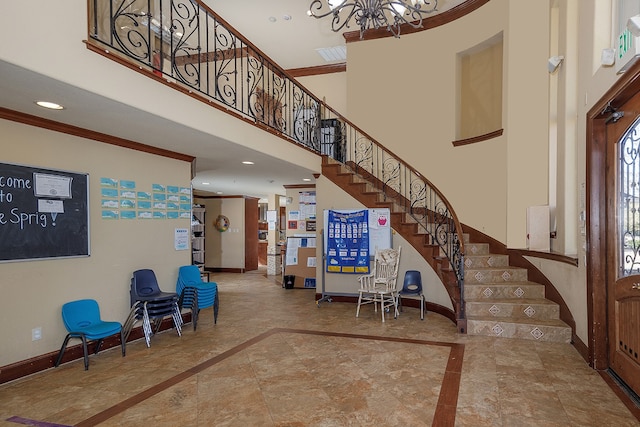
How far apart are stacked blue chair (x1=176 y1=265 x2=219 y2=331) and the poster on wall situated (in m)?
2.27

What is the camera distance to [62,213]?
4105 mm

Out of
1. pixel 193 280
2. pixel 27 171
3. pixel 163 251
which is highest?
pixel 27 171

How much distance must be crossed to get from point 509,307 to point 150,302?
4.47 metres

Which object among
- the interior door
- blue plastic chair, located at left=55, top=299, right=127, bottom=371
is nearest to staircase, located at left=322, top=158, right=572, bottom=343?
the interior door

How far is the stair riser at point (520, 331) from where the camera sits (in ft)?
15.1

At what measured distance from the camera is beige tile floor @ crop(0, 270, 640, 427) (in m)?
2.90

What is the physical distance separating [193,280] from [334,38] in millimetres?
5679

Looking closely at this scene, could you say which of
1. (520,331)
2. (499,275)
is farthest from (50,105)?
(499,275)

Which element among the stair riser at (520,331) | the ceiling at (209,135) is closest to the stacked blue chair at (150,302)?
the ceiling at (209,135)

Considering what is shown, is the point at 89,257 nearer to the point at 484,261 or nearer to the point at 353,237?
the point at 353,237

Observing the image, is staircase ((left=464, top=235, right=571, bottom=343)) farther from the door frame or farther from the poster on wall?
the poster on wall

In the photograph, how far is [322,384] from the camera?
137 inches

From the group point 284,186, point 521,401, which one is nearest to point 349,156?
point 284,186

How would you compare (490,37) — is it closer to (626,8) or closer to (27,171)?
(626,8)
